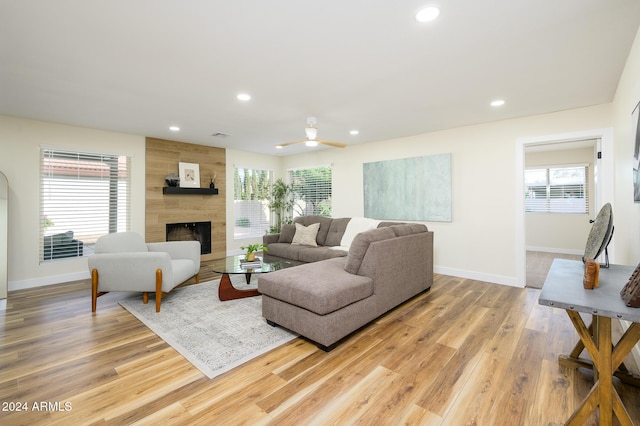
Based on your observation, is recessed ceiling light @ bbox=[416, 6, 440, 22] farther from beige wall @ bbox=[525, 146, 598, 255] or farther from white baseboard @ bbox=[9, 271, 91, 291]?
beige wall @ bbox=[525, 146, 598, 255]

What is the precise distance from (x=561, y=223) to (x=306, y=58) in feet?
25.2

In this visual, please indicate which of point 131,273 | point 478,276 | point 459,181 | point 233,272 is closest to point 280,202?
point 233,272

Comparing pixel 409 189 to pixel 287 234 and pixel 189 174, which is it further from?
pixel 189 174

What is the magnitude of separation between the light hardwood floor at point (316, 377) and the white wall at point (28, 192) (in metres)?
1.50

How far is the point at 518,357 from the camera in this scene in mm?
2260

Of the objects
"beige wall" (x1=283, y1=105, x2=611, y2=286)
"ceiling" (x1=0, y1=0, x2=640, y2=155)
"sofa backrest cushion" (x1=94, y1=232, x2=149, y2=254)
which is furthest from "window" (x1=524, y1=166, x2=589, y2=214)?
"sofa backrest cushion" (x1=94, y1=232, x2=149, y2=254)

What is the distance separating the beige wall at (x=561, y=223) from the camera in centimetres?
663

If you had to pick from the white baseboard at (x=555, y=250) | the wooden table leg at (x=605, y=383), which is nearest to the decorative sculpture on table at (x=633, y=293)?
the wooden table leg at (x=605, y=383)

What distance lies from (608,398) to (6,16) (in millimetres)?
4158

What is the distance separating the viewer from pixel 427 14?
1866mm

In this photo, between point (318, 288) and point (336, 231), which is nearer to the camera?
point (318, 288)

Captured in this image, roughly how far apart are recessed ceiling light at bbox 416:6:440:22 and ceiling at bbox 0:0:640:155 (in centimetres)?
4

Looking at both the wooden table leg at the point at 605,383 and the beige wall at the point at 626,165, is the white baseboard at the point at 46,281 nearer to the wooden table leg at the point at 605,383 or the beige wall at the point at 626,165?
the wooden table leg at the point at 605,383

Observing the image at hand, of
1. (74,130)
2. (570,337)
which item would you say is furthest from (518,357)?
(74,130)
